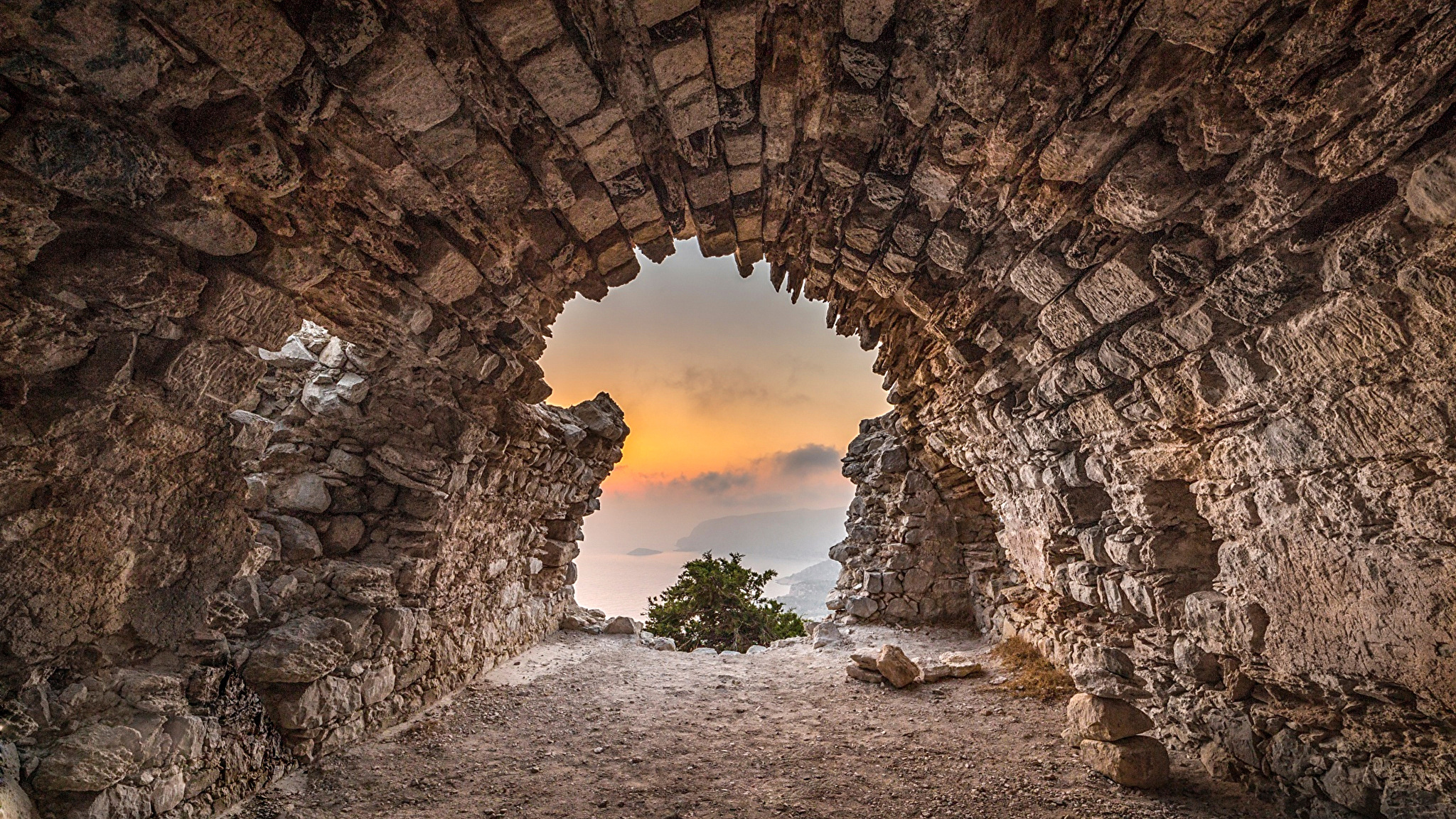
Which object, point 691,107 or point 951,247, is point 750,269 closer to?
point 951,247

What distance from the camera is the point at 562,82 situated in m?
2.30

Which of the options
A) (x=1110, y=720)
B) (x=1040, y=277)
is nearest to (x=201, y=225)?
(x=1040, y=277)

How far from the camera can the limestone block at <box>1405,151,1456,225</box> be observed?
167 centimetres

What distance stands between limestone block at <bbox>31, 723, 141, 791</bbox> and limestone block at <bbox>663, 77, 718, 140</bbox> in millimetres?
3809

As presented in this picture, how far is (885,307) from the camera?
16.4ft

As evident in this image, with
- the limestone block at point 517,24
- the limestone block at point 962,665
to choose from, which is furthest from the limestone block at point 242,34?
the limestone block at point 962,665

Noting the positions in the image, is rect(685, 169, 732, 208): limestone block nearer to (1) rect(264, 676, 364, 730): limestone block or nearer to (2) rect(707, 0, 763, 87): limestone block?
(2) rect(707, 0, 763, 87): limestone block

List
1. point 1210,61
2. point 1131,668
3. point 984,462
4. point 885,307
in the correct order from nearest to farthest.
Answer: point 1210,61, point 1131,668, point 885,307, point 984,462

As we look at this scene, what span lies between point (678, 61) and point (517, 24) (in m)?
0.65

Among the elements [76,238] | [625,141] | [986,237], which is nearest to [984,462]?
[986,237]

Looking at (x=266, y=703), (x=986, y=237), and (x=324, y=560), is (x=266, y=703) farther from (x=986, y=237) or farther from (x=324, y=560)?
(x=986, y=237)

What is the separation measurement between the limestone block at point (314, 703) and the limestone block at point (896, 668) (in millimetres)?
4821

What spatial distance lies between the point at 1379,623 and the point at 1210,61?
2435mm

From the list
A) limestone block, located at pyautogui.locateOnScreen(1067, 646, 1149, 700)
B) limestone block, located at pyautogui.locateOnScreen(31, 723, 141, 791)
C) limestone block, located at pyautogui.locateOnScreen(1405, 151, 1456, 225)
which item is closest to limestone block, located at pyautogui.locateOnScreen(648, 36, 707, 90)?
limestone block, located at pyautogui.locateOnScreen(1405, 151, 1456, 225)
